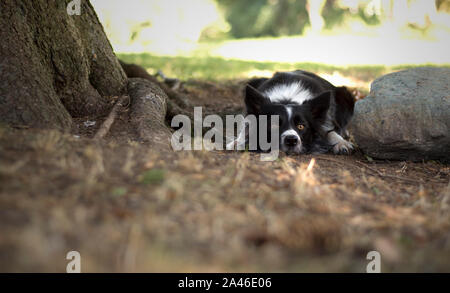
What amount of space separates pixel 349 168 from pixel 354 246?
2150 millimetres

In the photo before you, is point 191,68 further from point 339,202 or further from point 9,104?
point 339,202

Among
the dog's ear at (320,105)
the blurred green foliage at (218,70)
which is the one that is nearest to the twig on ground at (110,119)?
the dog's ear at (320,105)

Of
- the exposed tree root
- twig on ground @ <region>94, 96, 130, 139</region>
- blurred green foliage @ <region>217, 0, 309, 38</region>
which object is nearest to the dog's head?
the exposed tree root

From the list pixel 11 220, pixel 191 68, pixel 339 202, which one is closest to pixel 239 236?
pixel 339 202

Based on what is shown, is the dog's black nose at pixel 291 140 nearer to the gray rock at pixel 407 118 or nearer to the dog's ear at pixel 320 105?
the dog's ear at pixel 320 105

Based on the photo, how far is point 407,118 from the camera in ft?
15.3

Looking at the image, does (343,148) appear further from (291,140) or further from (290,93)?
(290,93)

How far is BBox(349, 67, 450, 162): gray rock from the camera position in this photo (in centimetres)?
458

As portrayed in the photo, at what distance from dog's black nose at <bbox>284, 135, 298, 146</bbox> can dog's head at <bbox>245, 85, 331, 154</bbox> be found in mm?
42

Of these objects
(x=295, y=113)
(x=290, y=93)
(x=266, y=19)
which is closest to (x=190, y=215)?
(x=295, y=113)

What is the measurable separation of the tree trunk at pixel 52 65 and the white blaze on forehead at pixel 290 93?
209cm

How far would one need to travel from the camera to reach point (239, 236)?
2270 mm

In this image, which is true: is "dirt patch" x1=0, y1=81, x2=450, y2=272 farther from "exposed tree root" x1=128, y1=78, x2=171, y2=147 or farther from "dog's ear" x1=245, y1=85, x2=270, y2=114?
"dog's ear" x1=245, y1=85, x2=270, y2=114
